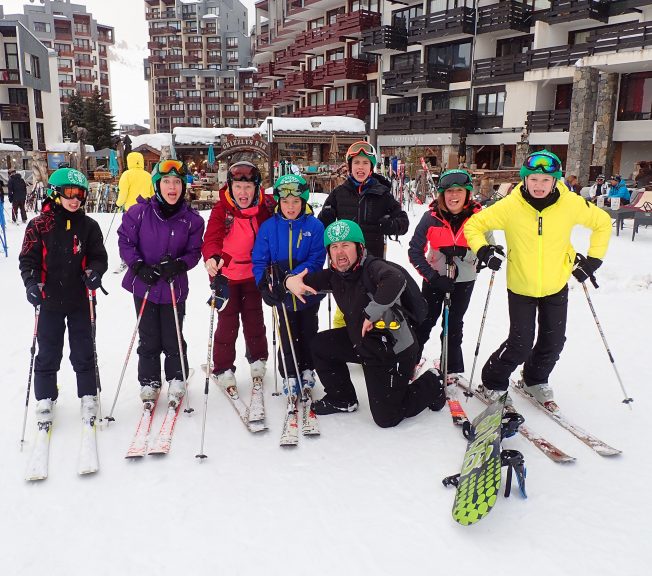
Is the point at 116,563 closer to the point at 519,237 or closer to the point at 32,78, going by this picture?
the point at 519,237

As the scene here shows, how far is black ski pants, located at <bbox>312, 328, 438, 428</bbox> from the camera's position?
12.1 feet

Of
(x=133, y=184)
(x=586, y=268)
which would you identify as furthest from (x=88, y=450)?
(x=133, y=184)

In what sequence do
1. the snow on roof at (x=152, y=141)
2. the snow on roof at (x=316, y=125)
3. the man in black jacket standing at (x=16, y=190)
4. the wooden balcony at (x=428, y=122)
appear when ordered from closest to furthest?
the man in black jacket standing at (x=16, y=190), the snow on roof at (x=316, y=125), the wooden balcony at (x=428, y=122), the snow on roof at (x=152, y=141)

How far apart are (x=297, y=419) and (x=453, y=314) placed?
1529 millimetres

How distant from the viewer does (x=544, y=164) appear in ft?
11.6

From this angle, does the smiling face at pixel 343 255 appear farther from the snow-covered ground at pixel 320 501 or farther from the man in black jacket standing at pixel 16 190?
the man in black jacket standing at pixel 16 190

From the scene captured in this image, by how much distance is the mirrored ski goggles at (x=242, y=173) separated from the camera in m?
3.93

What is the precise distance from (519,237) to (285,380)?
86.5 inches

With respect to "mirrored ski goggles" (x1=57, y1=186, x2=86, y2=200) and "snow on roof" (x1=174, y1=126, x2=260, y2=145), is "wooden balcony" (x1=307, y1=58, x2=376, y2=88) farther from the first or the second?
"mirrored ski goggles" (x1=57, y1=186, x2=86, y2=200)

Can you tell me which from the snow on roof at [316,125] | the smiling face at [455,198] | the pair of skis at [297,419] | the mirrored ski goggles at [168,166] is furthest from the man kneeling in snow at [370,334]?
the snow on roof at [316,125]

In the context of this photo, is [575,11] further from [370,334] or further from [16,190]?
[370,334]

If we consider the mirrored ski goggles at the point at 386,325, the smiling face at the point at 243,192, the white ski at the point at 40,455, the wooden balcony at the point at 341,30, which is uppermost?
the wooden balcony at the point at 341,30

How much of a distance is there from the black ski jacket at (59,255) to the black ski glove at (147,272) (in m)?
0.25

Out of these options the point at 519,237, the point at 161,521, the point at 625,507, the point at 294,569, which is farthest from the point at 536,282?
the point at 161,521
